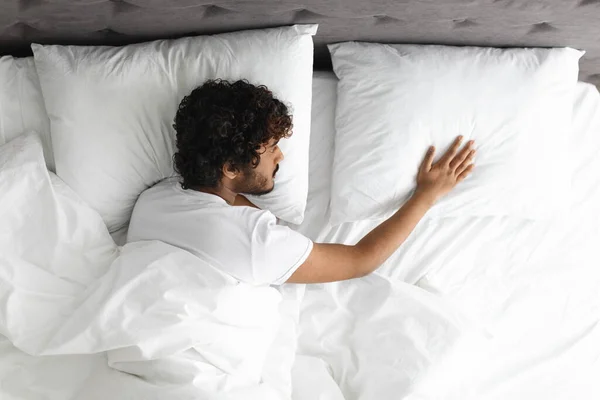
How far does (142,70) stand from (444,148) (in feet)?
2.55

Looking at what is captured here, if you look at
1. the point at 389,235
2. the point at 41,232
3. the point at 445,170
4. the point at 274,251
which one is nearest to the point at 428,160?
the point at 445,170

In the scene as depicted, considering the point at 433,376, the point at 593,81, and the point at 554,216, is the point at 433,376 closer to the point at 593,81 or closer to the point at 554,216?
the point at 554,216

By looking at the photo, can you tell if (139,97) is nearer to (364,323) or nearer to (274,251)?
(274,251)

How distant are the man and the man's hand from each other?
0.42 ft

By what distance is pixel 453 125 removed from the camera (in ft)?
5.42

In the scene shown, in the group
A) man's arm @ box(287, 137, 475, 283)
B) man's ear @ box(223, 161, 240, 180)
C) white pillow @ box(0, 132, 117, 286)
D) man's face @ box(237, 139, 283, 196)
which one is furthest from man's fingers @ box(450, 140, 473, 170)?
white pillow @ box(0, 132, 117, 286)

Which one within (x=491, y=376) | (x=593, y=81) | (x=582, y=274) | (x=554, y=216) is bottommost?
(x=491, y=376)

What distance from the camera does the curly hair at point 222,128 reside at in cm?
145

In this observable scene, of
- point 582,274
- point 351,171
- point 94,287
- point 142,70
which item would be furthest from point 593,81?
point 94,287

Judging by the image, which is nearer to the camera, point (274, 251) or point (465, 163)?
point (274, 251)

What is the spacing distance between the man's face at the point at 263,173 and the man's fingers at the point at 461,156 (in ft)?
1.47

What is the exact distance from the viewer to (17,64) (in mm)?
1668

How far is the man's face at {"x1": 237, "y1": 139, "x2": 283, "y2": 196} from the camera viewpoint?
1.49m

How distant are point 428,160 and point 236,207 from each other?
0.53 metres
